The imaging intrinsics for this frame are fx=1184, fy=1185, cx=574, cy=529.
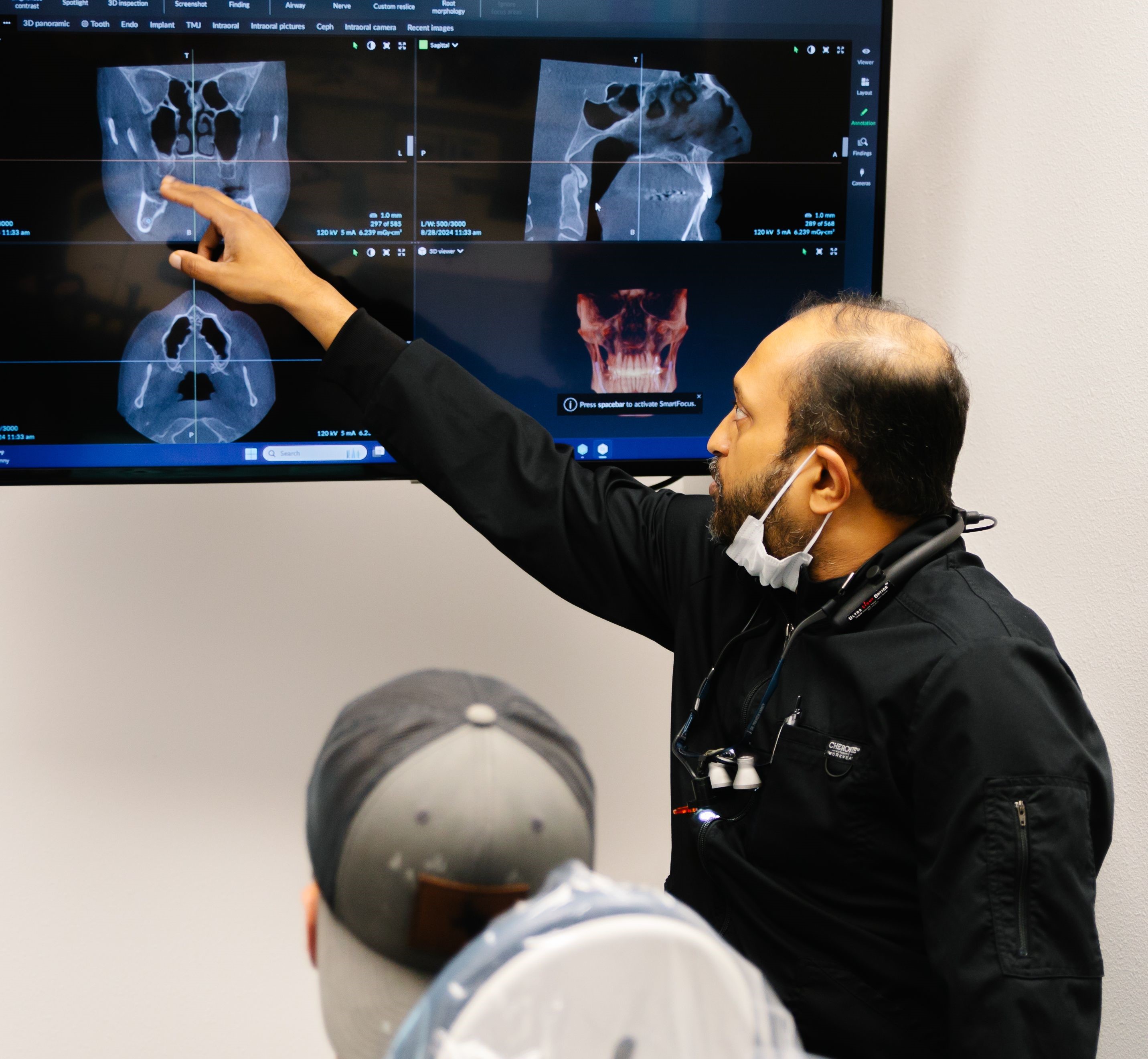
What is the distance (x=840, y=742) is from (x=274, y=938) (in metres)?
1.38

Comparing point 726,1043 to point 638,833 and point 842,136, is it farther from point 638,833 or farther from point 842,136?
point 638,833

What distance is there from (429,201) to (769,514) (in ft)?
2.55

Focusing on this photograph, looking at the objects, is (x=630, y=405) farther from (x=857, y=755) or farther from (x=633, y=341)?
(x=857, y=755)

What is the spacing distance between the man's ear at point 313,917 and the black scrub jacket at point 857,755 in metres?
0.82

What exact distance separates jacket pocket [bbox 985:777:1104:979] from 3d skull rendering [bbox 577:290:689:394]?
3.10 ft

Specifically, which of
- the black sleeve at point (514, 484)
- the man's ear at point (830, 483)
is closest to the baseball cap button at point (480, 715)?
the man's ear at point (830, 483)

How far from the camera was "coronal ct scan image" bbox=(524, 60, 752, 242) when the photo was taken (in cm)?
193

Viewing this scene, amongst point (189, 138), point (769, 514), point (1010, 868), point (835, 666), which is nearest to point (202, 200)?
point (189, 138)

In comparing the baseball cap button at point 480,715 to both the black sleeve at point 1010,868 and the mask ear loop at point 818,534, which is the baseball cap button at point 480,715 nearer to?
the black sleeve at point 1010,868

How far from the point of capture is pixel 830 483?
156 centimetres

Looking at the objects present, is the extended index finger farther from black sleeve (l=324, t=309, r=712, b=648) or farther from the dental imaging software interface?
black sleeve (l=324, t=309, r=712, b=648)

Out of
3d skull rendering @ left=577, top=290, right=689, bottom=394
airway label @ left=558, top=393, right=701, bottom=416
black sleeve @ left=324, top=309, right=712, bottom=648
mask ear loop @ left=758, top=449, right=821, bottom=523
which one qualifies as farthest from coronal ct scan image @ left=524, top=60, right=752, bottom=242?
mask ear loop @ left=758, top=449, right=821, bottom=523

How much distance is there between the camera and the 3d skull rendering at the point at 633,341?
199 centimetres

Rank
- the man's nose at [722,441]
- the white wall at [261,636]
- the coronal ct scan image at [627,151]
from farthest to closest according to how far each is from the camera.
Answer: the white wall at [261,636]
the coronal ct scan image at [627,151]
the man's nose at [722,441]
